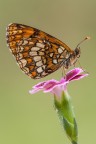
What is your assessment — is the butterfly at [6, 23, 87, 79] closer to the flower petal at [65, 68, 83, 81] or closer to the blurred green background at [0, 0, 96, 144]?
the flower petal at [65, 68, 83, 81]

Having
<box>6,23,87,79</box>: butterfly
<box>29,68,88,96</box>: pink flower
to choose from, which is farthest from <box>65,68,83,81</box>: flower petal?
<box>6,23,87,79</box>: butterfly

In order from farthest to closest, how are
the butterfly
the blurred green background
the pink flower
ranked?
the blurred green background → the butterfly → the pink flower

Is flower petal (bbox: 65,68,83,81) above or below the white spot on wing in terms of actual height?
above

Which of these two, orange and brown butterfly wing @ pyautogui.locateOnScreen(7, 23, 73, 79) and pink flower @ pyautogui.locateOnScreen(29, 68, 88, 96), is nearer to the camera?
pink flower @ pyautogui.locateOnScreen(29, 68, 88, 96)

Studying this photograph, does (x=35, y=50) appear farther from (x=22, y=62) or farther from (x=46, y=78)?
(x=46, y=78)

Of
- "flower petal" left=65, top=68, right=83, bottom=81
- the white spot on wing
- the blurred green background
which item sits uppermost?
"flower petal" left=65, top=68, right=83, bottom=81

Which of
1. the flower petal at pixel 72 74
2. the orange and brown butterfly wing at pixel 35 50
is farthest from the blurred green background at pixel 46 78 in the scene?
the flower petal at pixel 72 74
